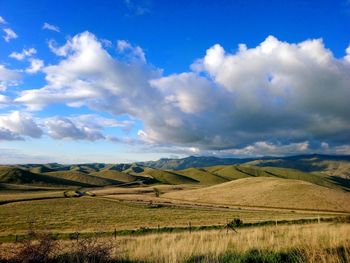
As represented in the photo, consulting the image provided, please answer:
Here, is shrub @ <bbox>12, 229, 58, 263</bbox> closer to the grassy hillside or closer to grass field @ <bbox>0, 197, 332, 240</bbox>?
grass field @ <bbox>0, 197, 332, 240</bbox>

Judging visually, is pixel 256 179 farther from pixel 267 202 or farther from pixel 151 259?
pixel 151 259

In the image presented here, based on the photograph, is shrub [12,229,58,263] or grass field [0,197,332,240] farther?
grass field [0,197,332,240]

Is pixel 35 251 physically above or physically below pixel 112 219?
above

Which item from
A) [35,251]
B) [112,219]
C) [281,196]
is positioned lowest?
[281,196]

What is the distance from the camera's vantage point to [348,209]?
9731 cm

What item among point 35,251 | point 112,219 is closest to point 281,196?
point 112,219

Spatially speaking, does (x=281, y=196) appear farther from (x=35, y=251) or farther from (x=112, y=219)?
(x=35, y=251)

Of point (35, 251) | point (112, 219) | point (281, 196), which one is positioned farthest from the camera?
point (281, 196)

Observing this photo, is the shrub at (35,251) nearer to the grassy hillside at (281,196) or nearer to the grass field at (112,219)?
the grass field at (112,219)

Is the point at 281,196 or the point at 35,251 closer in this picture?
the point at 35,251

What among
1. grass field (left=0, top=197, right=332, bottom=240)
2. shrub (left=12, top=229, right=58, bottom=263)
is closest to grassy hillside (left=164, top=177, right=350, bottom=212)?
grass field (left=0, top=197, right=332, bottom=240)

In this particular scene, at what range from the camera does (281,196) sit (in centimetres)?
11881

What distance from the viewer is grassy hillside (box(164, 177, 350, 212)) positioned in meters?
106

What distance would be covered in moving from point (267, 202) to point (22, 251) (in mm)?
110473
